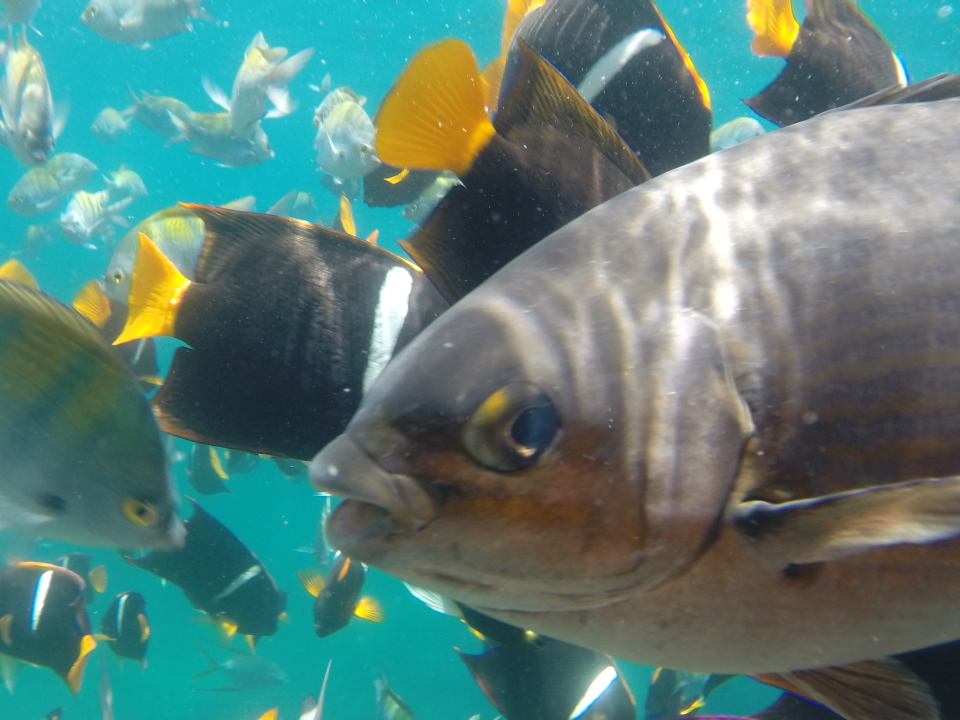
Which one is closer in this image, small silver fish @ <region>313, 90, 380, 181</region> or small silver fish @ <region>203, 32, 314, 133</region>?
small silver fish @ <region>313, 90, 380, 181</region>

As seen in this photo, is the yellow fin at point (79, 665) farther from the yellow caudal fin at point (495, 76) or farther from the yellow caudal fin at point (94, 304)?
the yellow caudal fin at point (495, 76)

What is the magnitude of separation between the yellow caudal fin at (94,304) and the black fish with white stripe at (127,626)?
268 cm

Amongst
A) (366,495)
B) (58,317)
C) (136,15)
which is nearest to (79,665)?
(58,317)

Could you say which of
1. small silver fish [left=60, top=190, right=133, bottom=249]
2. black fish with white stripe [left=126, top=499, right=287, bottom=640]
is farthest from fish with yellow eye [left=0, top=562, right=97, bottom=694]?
small silver fish [left=60, top=190, right=133, bottom=249]

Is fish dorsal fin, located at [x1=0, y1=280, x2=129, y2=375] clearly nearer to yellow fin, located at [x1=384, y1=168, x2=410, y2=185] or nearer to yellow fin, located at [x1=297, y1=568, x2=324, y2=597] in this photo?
yellow fin, located at [x1=384, y1=168, x2=410, y2=185]

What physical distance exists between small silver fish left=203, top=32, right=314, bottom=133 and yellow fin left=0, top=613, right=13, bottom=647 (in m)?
7.72

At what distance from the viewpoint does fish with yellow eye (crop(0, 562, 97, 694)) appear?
431cm

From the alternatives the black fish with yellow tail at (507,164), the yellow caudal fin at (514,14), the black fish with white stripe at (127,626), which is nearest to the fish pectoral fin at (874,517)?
the black fish with yellow tail at (507,164)

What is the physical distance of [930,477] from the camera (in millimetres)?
977

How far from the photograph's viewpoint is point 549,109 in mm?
1670

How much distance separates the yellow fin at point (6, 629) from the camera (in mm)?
4266

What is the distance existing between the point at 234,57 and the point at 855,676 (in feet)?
150

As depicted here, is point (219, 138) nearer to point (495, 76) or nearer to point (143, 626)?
point (143, 626)

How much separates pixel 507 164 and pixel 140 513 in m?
1.88
